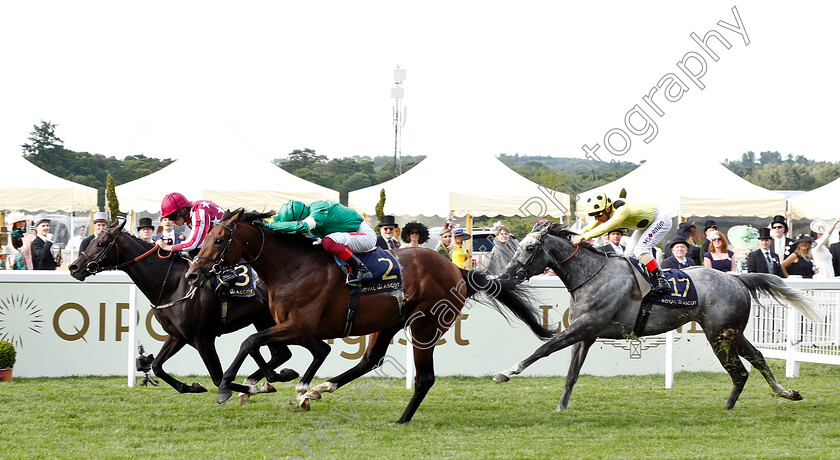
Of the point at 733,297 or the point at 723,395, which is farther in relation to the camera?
the point at 723,395

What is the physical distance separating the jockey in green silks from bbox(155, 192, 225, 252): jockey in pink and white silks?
0.58m

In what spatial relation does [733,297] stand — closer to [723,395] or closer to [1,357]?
[723,395]

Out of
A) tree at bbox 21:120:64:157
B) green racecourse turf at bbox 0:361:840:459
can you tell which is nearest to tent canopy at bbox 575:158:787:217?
green racecourse turf at bbox 0:361:840:459

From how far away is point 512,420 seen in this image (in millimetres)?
6570

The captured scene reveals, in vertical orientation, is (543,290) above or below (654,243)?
below

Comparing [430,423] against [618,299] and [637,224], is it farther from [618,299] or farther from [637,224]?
[637,224]

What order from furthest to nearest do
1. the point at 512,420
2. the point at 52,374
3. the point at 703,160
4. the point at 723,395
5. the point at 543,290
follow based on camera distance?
the point at 703,160 < the point at 543,290 < the point at 52,374 < the point at 723,395 < the point at 512,420

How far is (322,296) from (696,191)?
1190cm

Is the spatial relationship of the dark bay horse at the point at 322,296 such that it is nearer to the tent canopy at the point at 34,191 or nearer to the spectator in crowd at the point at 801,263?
the spectator in crowd at the point at 801,263

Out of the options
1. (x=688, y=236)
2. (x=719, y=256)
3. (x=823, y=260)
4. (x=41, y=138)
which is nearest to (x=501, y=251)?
(x=688, y=236)

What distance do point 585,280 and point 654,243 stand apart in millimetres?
833

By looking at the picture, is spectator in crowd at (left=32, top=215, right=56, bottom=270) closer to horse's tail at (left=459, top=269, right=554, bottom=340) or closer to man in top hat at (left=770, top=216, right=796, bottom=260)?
horse's tail at (left=459, top=269, right=554, bottom=340)

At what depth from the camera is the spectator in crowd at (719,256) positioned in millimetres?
10211

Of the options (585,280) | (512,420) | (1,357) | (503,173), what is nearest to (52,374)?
(1,357)
